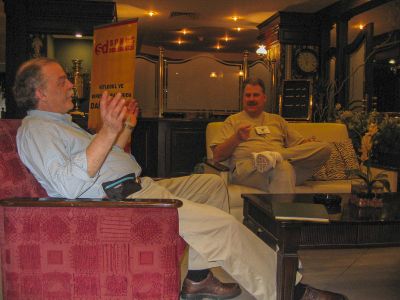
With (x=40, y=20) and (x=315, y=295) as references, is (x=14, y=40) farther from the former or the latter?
(x=315, y=295)

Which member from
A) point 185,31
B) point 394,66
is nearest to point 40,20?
point 185,31

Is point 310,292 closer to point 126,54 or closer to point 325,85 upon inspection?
point 126,54

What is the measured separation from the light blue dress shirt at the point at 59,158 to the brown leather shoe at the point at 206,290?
70 cm

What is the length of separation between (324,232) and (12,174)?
126 centimetres

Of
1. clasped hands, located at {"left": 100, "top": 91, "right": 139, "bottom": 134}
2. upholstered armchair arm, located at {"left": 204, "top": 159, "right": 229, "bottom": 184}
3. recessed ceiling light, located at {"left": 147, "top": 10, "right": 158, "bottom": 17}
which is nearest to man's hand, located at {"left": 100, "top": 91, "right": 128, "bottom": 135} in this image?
clasped hands, located at {"left": 100, "top": 91, "right": 139, "bottom": 134}

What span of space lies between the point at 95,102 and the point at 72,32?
293 cm

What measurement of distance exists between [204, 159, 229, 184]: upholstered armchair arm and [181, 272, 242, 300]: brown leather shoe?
2.71 feet

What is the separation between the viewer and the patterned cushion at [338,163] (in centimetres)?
340

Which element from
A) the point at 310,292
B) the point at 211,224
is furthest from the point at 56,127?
the point at 310,292

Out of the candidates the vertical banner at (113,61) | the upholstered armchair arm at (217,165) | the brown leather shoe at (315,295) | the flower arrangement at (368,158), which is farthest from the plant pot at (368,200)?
the vertical banner at (113,61)

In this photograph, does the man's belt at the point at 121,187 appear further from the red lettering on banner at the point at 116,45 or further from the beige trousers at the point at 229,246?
the red lettering on banner at the point at 116,45

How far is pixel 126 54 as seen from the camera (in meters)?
3.81

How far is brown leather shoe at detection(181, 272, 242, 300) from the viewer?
2186 mm

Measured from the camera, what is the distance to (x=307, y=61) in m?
6.96
